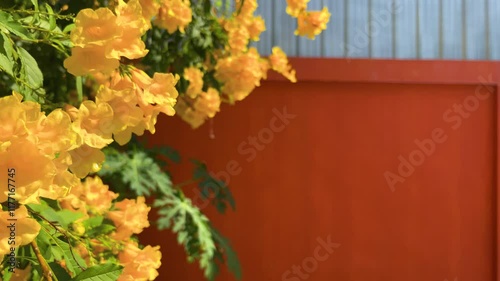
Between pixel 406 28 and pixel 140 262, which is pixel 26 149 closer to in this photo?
pixel 140 262

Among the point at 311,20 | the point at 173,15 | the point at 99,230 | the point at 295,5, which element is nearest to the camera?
the point at 99,230

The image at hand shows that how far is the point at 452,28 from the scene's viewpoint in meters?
3.62

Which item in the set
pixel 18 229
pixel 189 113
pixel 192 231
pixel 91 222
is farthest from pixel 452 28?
pixel 18 229

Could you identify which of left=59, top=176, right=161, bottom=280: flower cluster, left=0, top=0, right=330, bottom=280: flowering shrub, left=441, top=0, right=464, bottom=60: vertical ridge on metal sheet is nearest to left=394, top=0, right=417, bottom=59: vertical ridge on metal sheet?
left=441, top=0, right=464, bottom=60: vertical ridge on metal sheet

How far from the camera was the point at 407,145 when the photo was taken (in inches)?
141

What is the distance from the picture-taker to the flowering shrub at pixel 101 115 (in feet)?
2.72

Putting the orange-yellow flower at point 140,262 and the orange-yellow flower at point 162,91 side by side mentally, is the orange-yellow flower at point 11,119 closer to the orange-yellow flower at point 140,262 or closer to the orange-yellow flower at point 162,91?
the orange-yellow flower at point 162,91

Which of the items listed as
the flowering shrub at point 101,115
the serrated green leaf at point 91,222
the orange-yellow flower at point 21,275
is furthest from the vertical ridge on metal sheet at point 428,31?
the orange-yellow flower at point 21,275

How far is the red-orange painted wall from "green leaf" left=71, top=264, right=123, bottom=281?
255 centimetres

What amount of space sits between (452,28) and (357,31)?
0.44 m

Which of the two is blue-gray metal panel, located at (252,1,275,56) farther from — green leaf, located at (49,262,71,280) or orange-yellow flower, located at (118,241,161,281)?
green leaf, located at (49,262,71,280)

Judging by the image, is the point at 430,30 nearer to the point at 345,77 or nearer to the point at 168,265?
the point at 345,77

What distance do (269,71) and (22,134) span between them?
276cm

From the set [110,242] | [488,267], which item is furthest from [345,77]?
[110,242]
